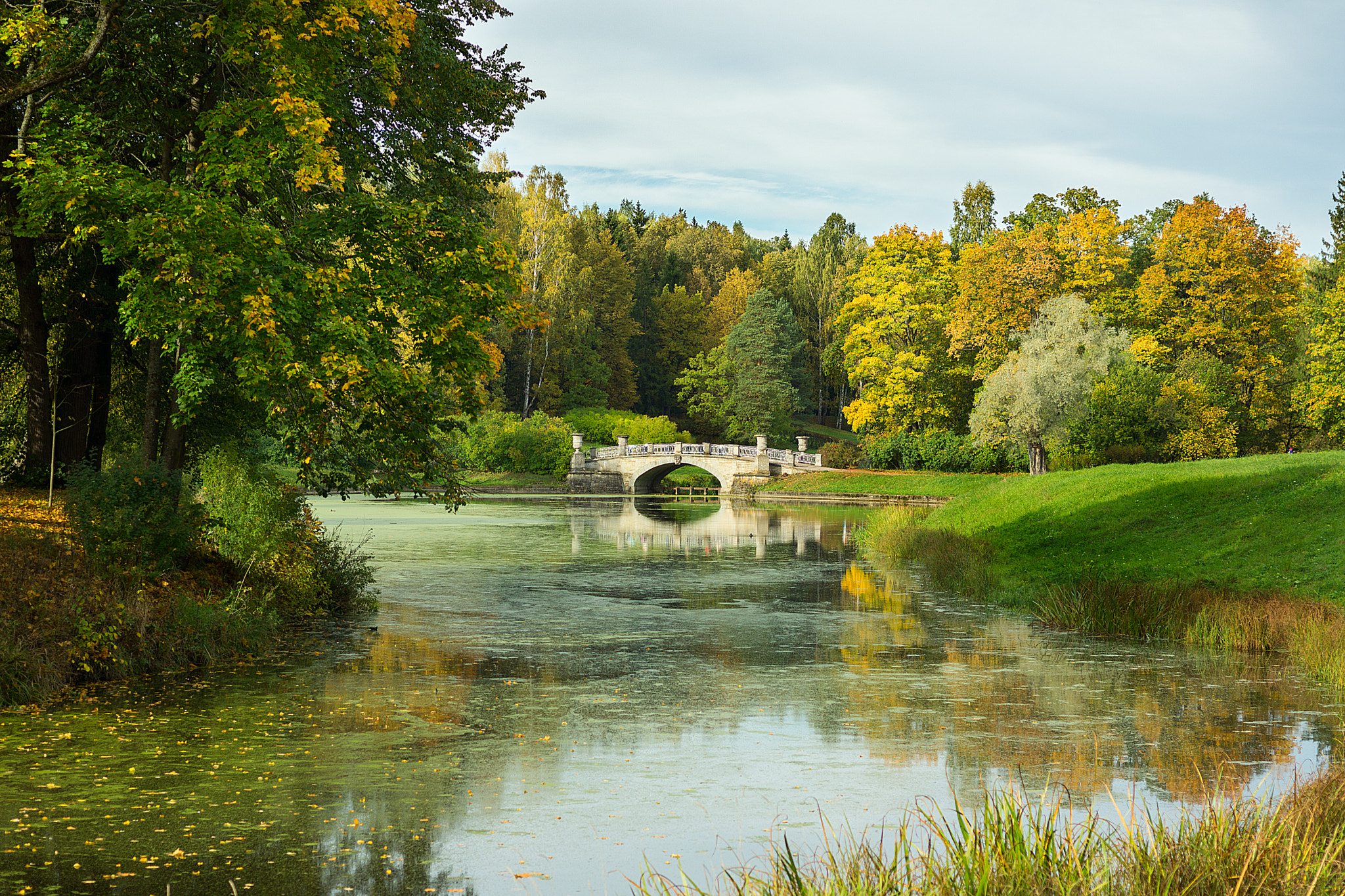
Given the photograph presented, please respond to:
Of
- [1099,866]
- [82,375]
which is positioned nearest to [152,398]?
[82,375]

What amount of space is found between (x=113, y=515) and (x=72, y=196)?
12.6ft

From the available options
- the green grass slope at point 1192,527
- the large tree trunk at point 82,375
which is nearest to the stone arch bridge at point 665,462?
the green grass slope at point 1192,527

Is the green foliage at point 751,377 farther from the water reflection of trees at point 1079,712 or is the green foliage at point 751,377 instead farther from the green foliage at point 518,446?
the water reflection of trees at point 1079,712

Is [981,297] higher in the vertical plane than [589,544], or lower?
higher

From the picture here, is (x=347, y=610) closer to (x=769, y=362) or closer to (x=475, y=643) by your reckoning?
(x=475, y=643)

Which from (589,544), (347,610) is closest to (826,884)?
(347,610)

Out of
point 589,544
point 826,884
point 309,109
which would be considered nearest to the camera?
point 826,884

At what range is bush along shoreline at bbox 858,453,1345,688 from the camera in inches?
573

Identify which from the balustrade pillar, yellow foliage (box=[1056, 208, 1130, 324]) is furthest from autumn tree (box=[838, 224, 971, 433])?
the balustrade pillar

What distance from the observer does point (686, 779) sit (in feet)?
27.0

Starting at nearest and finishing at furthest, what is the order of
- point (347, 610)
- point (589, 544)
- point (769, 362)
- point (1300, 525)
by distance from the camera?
point (347, 610)
point (1300, 525)
point (589, 544)
point (769, 362)

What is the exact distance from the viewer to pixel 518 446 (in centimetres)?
6444

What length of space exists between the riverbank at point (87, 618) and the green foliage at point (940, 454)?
133 ft

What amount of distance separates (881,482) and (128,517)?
149ft
